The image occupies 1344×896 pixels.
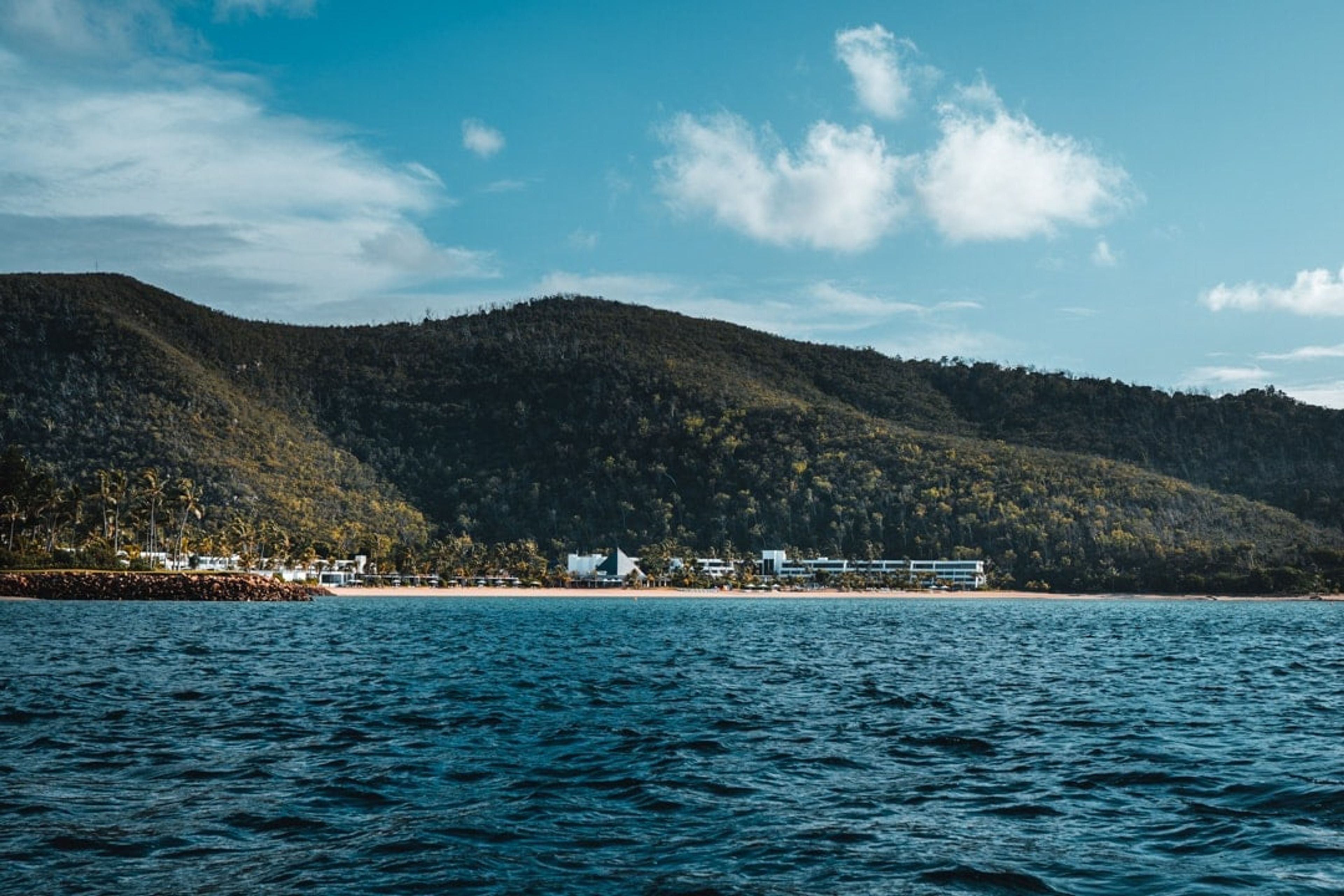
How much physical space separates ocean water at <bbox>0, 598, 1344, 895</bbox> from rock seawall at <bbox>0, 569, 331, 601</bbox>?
205 feet

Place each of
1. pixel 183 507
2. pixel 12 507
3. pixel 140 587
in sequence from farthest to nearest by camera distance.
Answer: pixel 183 507
pixel 12 507
pixel 140 587

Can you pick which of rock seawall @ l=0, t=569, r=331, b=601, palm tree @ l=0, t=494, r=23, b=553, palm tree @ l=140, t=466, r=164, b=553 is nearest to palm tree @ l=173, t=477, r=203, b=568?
palm tree @ l=140, t=466, r=164, b=553

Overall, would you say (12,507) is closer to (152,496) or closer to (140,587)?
(152,496)

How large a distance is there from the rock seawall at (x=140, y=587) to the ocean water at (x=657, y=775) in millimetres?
62483

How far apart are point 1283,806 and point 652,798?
11.4m

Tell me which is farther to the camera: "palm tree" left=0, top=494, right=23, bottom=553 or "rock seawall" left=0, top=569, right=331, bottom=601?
"palm tree" left=0, top=494, right=23, bottom=553

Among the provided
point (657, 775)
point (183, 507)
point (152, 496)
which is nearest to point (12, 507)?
point (152, 496)

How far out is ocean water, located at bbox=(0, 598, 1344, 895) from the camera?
15.9 meters

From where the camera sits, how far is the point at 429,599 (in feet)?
544

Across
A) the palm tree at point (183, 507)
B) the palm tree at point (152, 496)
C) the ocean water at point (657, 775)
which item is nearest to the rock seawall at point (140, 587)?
the palm tree at point (152, 496)

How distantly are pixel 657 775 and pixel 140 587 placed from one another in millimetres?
106518

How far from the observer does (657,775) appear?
23219mm

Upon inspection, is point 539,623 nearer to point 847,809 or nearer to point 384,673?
point 384,673

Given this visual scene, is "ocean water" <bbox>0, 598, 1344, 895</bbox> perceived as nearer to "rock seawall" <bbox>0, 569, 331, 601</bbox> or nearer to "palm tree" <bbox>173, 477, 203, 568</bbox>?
"rock seawall" <bbox>0, 569, 331, 601</bbox>
